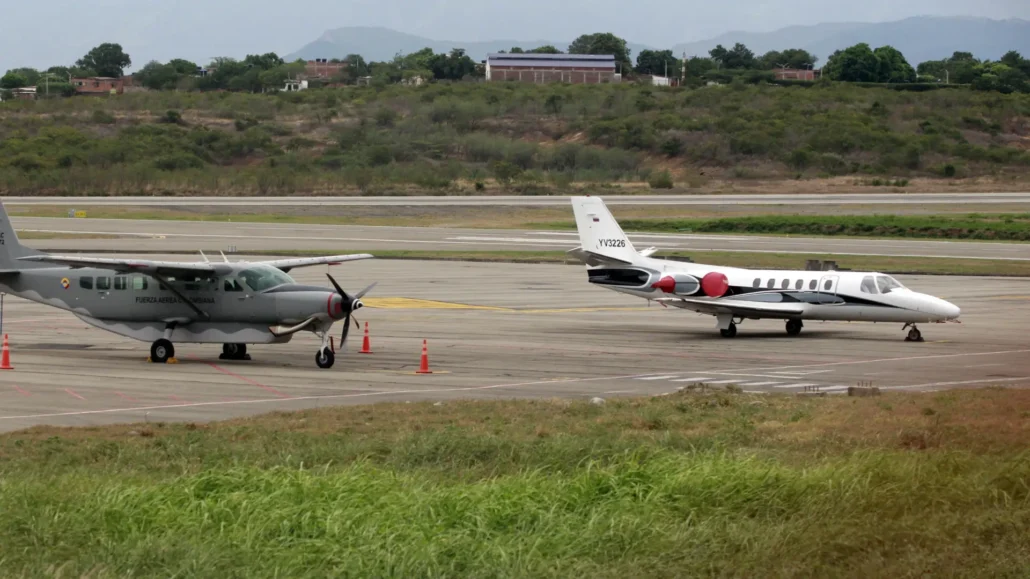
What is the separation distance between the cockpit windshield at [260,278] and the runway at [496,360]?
189 centimetres

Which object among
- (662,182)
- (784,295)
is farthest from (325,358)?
(662,182)

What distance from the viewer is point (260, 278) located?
104ft

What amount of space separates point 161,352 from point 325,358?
449 centimetres

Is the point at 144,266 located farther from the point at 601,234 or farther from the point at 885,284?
the point at 885,284

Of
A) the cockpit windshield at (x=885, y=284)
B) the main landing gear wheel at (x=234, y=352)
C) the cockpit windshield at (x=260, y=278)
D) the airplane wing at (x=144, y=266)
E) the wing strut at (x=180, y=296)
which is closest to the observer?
the airplane wing at (x=144, y=266)

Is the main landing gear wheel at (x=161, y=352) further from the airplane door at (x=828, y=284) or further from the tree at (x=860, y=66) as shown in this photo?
the tree at (x=860, y=66)

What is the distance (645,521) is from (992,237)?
236 feet

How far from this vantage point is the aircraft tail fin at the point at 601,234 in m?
40.5

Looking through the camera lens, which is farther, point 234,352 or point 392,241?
point 392,241

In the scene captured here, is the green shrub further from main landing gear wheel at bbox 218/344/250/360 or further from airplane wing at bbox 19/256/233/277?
airplane wing at bbox 19/256/233/277

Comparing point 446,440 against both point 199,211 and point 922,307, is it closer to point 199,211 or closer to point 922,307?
point 922,307

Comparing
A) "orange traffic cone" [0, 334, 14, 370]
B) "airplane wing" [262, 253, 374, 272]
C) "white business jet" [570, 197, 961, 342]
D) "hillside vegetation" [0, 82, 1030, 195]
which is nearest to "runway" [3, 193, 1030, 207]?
"hillside vegetation" [0, 82, 1030, 195]

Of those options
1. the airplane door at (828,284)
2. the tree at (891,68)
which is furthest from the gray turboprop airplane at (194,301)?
the tree at (891,68)

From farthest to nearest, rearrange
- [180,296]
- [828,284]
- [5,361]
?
1. [828,284]
2. [180,296]
3. [5,361]
